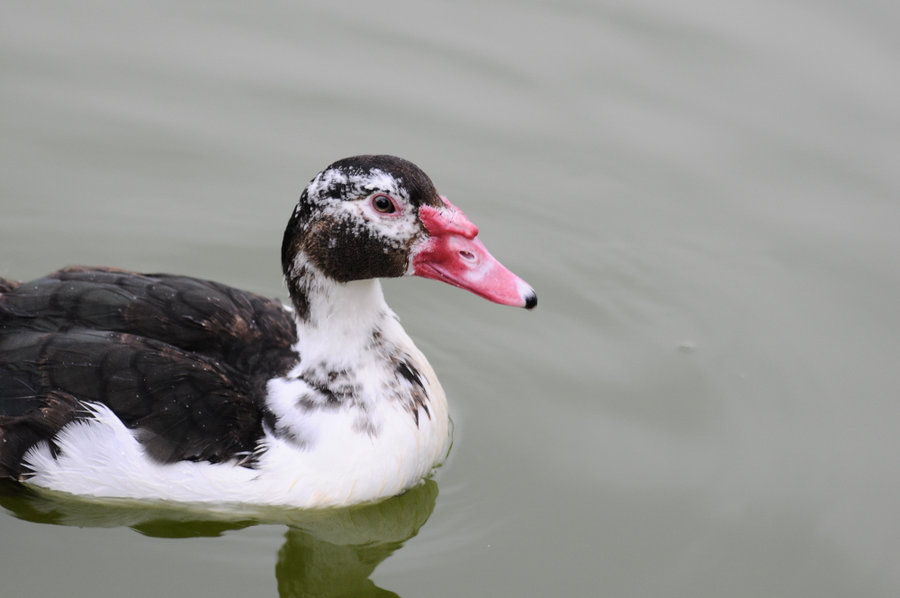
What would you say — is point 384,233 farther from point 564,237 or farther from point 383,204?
point 564,237

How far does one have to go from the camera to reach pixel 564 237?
29.6 ft

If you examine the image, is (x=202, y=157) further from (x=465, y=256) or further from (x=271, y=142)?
(x=465, y=256)

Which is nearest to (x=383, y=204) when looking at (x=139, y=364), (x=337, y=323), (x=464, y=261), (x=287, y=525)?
(x=464, y=261)

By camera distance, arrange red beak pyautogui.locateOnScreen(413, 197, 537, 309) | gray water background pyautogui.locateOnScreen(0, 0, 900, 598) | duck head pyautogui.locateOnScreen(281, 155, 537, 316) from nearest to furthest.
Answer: duck head pyautogui.locateOnScreen(281, 155, 537, 316) → red beak pyautogui.locateOnScreen(413, 197, 537, 309) → gray water background pyautogui.locateOnScreen(0, 0, 900, 598)

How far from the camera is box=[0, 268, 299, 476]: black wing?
6285mm

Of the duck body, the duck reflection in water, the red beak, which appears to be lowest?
the duck reflection in water

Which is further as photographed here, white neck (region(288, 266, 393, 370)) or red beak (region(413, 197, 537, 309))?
white neck (region(288, 266, 393, 370))

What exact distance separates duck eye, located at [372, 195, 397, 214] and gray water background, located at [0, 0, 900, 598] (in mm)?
1741

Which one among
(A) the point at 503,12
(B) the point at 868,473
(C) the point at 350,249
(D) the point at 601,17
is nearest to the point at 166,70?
(A) the point at 503,12

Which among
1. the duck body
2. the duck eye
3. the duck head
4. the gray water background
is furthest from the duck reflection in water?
the duck eye

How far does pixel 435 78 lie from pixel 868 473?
464cm

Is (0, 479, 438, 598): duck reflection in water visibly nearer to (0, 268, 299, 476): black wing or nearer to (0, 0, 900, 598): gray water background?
(0, 0, 900, 598): gray water background

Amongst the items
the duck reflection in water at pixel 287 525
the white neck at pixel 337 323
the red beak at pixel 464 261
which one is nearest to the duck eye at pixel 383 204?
the red beak at pixel 464 261

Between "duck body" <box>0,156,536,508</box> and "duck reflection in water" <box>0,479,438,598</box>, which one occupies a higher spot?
"duck body" <box>0,156,536,508</box>
